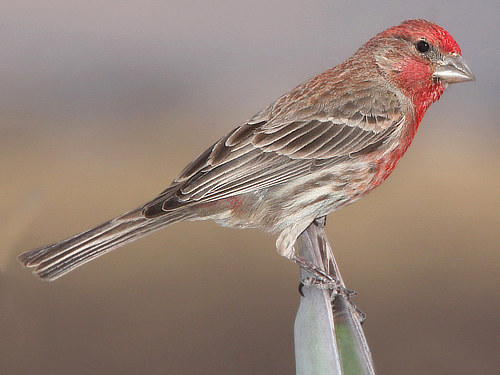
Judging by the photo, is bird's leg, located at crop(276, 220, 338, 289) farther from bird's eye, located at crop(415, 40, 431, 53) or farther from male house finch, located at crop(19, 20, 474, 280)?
bird's eye, located at crop(415, 40, 431, 53)

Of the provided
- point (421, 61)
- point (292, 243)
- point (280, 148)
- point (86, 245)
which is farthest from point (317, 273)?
point (421, 61)

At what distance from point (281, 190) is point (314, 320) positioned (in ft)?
4.03

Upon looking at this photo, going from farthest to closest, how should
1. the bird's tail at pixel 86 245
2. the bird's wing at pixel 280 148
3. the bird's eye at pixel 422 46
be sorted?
the bird's eye at pixel 422 46 < the bird's wing at pixel 280 148 < the bird's tail at pixel 86 245

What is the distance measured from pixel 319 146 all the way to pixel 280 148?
0.23 m

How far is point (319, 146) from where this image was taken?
127 inches

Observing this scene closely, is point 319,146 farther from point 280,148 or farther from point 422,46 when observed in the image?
point 422,46

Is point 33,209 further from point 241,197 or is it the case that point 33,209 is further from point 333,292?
point 333,292

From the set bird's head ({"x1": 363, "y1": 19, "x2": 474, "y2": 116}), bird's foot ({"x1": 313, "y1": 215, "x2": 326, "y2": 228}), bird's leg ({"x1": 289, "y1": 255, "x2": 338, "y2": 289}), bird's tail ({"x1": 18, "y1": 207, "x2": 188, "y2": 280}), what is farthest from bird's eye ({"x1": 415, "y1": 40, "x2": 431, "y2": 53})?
bird's tail ({"x1": 18, "y1": 207, "x2": 188, "y2": 280})

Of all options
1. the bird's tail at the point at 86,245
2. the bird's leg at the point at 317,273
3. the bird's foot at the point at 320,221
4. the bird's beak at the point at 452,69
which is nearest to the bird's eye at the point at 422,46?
the bird's beak at the point at 452,69

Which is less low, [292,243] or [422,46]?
[422,46]

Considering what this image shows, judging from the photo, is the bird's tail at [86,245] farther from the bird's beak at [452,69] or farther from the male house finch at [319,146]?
the bird's beak at [452,69]

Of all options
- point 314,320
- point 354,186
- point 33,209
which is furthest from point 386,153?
point 33,209

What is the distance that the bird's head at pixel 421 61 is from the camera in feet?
10.9

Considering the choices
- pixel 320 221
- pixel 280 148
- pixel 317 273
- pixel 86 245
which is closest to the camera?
pixel 86 245
